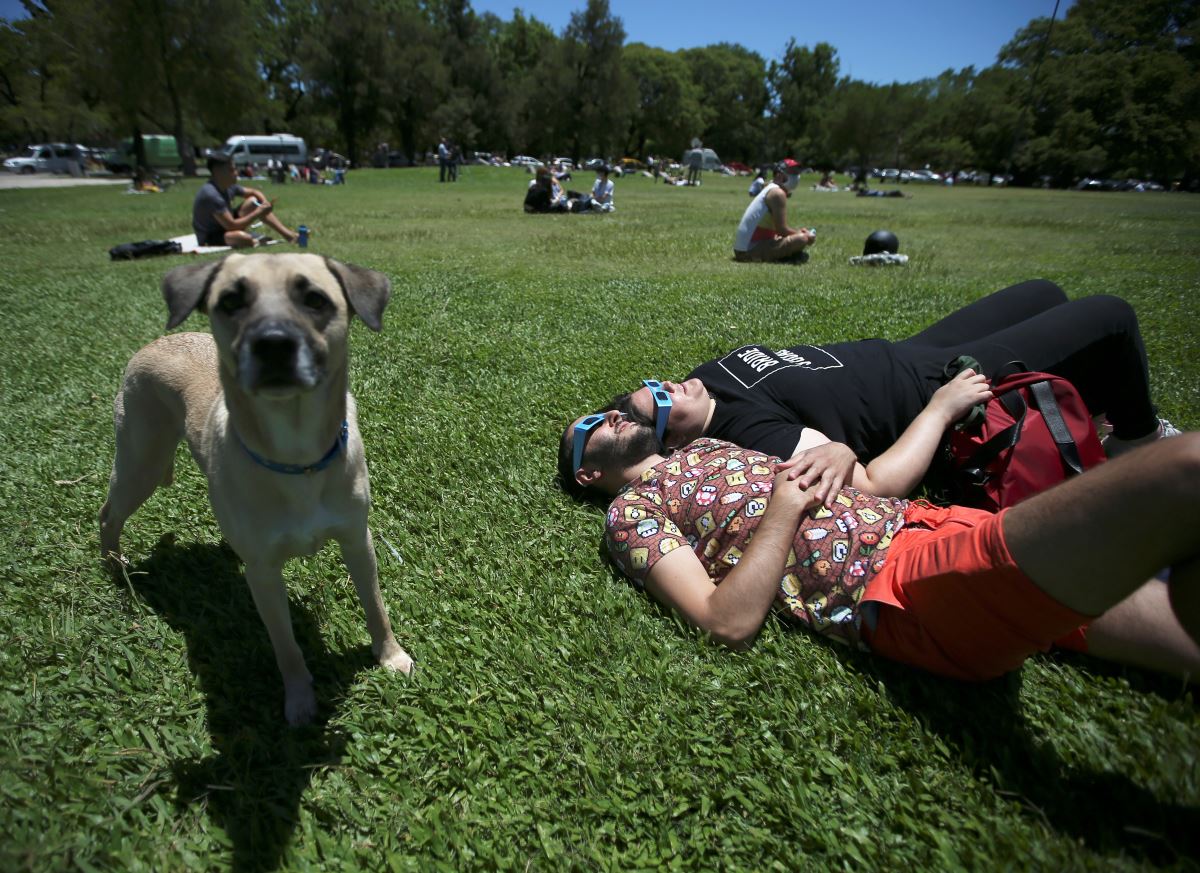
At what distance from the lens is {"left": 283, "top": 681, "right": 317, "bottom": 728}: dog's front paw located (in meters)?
2.37

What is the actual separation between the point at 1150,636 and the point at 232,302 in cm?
342

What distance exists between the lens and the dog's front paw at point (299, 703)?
2.37 meters

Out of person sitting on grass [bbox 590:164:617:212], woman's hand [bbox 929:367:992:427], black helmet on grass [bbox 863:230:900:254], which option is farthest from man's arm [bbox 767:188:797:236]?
person sitting on grass [bbox 590:164:617:212]

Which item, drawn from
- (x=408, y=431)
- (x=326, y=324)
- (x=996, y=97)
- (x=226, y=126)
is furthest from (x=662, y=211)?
(x=996, y=97)

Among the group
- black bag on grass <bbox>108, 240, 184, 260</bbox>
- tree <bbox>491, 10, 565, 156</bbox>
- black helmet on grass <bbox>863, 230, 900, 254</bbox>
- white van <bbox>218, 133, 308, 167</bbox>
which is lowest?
black bag on grass <bbox>108, 240, 184, 260</bbox>

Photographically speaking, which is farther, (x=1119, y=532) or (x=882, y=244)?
(x=882, y=244)

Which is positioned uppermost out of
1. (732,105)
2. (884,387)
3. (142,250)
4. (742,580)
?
(732,105)

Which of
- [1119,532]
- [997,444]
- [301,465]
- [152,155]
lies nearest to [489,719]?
[301,465]

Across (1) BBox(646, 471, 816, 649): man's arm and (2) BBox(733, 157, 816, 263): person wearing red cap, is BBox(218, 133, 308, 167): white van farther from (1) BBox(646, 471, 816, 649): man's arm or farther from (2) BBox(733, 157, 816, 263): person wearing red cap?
(1) BBox(646, 471, 816, 649): man's arm

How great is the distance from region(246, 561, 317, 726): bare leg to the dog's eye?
92 cm

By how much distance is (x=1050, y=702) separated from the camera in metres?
2.22

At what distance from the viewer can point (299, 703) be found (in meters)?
2.40

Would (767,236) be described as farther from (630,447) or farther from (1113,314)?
(630,447)

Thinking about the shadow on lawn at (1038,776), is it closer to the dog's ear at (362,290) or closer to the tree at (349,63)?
the dog's ear at (362,290)
